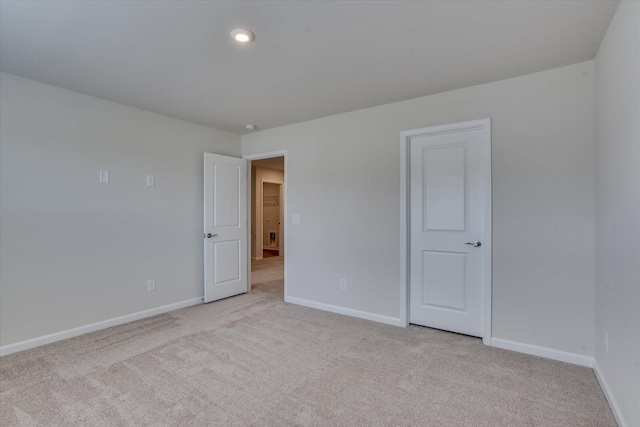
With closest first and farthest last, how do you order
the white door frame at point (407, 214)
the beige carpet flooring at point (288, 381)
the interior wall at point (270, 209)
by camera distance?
the beige carpet flooring at point (288, 381) < the white door frame at point (407, 214) < the interior wall at point (270, 209)

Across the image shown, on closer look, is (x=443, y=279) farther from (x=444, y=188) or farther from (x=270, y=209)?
(x=270, y=209)

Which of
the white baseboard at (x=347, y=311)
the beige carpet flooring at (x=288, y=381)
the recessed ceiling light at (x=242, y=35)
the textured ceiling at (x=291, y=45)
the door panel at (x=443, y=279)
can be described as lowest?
the beige carpet flooring at (x=288, y=381)

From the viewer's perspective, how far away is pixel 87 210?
3139mm

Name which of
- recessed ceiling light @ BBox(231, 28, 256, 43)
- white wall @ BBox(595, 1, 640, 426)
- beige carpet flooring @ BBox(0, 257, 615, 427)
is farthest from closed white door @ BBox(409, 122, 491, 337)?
recessed ceiling light @ BBox(231, 28, 256, 43)

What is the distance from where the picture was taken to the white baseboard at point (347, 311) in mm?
3389

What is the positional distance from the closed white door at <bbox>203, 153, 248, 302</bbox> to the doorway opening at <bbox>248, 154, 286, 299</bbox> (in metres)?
0.27

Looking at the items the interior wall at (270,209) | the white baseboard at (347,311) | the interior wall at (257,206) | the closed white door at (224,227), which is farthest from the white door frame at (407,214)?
the interior wall at (270,209)

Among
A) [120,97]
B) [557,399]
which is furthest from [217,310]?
[557,399]

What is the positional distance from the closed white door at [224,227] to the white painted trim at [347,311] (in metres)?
0.91

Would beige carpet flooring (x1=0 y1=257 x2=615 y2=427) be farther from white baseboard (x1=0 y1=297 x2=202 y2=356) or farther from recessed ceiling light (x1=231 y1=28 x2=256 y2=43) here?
recessed ceiling light (x1=231 y1=28 x2=256 y2=43)

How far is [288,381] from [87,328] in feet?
7.57

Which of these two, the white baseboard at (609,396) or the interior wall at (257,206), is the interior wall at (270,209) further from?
the white baseboard at (609,396)

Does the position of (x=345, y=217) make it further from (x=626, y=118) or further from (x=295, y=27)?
(x=626, y=118)

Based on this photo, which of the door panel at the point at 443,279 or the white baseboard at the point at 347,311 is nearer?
the door panel at the point at 443,279
